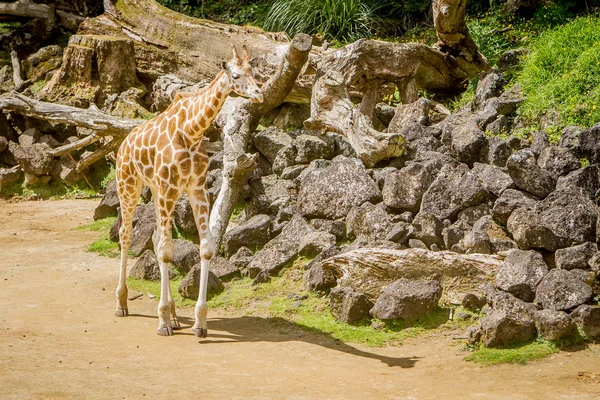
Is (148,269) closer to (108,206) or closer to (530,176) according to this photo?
(108,206)

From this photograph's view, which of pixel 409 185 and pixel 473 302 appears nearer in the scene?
pixel 473 302

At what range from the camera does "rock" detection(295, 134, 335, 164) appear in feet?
37.2

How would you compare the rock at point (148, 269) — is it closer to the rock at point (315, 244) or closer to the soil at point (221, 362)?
the soil at point (221, 362)

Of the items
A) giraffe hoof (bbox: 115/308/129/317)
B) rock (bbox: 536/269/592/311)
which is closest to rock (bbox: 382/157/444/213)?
rock (bbox: 536/269/592/311)

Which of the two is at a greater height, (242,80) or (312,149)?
(242,80)

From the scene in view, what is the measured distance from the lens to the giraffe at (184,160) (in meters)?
7.71

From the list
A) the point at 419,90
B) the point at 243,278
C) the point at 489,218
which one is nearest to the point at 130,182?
the point at 243,278

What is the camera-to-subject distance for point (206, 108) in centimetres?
784

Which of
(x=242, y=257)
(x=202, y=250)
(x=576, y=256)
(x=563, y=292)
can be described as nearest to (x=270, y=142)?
(x=242, y=257)

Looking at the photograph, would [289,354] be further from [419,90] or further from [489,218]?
[419,90]

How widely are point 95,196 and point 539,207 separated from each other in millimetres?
8246

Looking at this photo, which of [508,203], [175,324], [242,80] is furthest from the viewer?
[508,203]

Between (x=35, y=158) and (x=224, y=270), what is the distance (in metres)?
6.03

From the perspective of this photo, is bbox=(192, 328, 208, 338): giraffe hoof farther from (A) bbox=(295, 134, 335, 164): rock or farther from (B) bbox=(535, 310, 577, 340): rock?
(A) bbox=(295, 134, 335, 164): rock
